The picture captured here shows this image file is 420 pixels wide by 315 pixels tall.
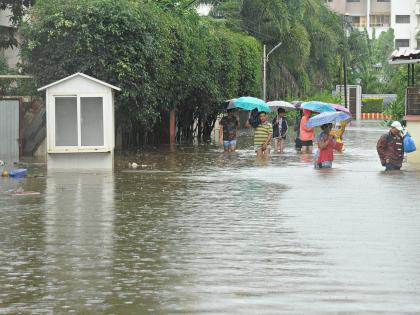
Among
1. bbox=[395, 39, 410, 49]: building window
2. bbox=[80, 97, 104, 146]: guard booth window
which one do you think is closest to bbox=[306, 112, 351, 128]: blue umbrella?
bbox=[80, 97, 104, 146]: guard booth window

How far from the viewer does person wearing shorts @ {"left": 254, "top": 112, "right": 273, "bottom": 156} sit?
2916 cm

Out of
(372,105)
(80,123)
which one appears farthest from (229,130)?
(372,105)

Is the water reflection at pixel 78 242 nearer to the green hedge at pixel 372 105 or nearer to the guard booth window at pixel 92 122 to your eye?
the guard booth window at pixel 92 122

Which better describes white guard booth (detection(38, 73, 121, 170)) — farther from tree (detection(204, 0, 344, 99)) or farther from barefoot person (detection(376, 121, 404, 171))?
tree (detection(204, 0, 344, 99))

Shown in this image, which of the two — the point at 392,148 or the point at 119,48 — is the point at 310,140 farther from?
the point at 392,148

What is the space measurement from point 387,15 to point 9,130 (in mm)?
92667

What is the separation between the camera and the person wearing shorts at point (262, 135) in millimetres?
29156

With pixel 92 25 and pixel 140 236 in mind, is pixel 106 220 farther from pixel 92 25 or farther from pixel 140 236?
pixel 92 25

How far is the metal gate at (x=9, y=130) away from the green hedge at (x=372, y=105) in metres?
68.0

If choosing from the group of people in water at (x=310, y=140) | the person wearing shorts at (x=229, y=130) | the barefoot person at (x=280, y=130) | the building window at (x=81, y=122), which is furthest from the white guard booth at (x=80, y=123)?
the barefoot person at (x=280, y=130)

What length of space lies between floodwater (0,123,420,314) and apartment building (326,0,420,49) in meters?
93.5

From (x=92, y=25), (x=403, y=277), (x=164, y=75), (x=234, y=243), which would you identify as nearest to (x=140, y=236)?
(x=234, y=243)

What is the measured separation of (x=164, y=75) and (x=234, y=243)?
759 inches

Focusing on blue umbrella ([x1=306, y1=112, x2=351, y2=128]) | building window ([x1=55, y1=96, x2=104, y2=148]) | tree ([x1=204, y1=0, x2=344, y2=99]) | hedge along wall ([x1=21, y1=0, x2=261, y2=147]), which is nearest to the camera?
building window ([x1=55, y1=96, x2=104, y2=148])
